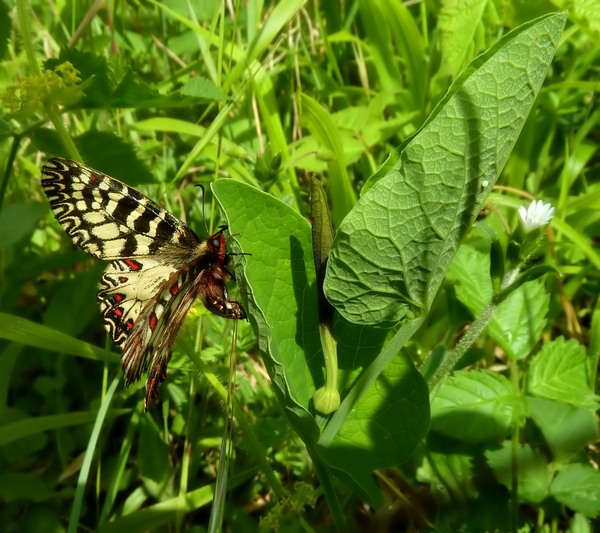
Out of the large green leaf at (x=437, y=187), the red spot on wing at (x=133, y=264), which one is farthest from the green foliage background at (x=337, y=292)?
the red spot on wing at (x=133, y=264)

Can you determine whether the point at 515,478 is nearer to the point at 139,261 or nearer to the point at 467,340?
the point at 467,340

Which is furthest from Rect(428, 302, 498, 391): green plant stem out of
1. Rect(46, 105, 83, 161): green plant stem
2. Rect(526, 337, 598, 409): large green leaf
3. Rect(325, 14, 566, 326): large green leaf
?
Rect(46, 105, 83, 161): green plant stem

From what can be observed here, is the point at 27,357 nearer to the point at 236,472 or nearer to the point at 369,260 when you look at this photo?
the point at 236,472

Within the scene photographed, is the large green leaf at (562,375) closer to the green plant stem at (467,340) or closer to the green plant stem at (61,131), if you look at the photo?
the green plant stem at (467,340)

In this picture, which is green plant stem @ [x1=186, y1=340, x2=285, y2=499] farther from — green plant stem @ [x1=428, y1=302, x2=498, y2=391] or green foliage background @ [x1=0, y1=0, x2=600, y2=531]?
green plant stem @ [x1=428, y1=302, x2=498, y2=391]

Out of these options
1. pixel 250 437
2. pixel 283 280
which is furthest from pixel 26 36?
pixel 250 437

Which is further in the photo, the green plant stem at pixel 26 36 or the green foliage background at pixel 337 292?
the green plant stem at pixel 26 36

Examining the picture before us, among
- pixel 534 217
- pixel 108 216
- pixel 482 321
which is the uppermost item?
pixel 534 217
